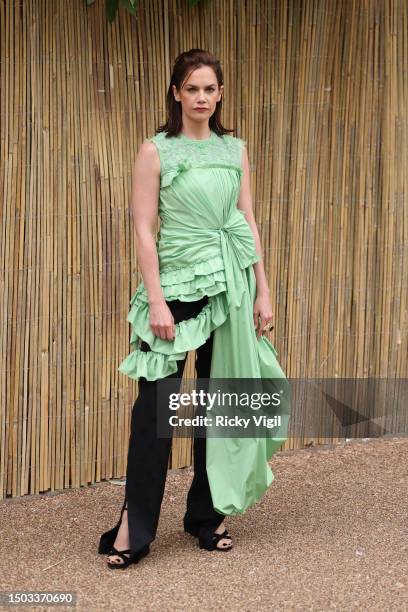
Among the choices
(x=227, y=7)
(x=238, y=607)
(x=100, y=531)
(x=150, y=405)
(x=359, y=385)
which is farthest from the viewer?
(x=359, y=385)

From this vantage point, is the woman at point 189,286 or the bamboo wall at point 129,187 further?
the bamboo wall at point 129,187

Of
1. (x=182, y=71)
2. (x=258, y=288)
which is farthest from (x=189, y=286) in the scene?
(x=182, y=71)

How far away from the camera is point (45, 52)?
4.32 meters

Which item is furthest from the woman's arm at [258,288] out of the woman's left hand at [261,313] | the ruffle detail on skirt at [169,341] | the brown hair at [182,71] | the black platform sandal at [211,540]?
the black platform sandal at [211,540]

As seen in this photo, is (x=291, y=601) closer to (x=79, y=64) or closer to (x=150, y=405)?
(x=150, y=405)

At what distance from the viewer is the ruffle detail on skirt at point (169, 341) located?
12.3 ft

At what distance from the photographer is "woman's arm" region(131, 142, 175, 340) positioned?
3.72m

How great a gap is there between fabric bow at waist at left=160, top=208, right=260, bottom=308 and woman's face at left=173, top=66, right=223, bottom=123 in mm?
358

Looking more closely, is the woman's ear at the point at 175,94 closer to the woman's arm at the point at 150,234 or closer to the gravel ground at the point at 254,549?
the woman's arm at the point at 150,234

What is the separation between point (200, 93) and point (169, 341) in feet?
2.66

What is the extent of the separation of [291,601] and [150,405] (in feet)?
2.54

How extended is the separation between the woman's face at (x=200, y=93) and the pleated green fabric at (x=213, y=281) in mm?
101

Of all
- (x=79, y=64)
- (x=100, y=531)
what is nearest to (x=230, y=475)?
(x=100, y=531)

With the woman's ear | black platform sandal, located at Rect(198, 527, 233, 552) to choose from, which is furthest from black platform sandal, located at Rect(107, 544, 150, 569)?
the woman's ear
